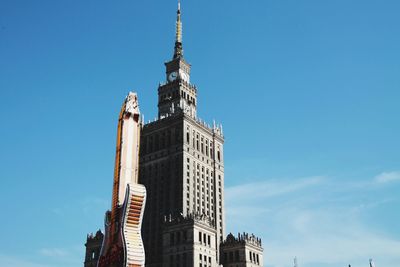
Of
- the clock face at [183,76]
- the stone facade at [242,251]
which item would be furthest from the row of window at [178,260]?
the clock face at [183,76]

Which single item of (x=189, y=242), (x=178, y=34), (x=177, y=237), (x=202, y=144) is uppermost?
(x=178, y=34)

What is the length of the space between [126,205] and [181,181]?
81.9 m

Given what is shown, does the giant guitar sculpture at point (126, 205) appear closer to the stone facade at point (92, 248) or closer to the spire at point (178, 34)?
the stone facade at point (92, 248)

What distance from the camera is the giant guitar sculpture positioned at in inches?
1851

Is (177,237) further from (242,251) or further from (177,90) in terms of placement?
(177,90)

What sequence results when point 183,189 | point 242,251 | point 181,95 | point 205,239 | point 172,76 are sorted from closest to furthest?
point 205,239 → point 242,251 → point 183,189 → point 181,95 → point 172,76

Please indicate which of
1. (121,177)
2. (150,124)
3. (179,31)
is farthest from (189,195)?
(121,177)

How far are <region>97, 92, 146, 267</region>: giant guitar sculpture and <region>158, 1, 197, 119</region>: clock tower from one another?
90.0 m

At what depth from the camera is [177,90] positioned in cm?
15275

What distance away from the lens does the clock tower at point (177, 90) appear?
151250mm

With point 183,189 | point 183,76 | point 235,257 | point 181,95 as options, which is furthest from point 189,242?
point 183,76

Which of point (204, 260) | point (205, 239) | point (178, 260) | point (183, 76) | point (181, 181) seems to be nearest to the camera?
point (178, 260)

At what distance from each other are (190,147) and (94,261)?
132 feet

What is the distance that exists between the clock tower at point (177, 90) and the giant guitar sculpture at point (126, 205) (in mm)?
89953
